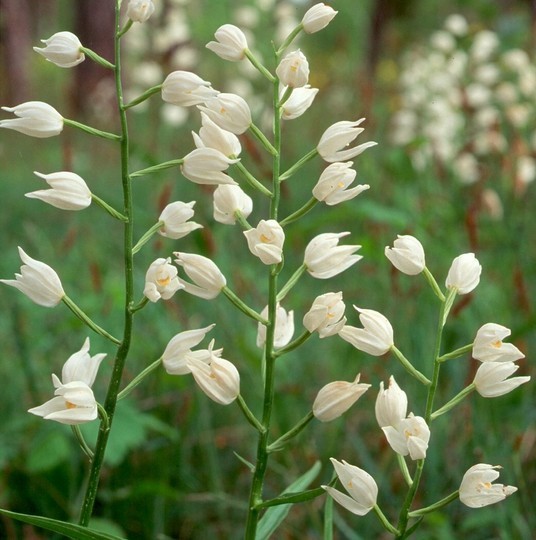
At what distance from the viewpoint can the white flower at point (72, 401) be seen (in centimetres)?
120

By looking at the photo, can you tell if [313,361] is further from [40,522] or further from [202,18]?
[202,18]

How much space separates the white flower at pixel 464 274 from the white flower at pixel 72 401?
504 mm

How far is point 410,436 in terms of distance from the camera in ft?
3.91

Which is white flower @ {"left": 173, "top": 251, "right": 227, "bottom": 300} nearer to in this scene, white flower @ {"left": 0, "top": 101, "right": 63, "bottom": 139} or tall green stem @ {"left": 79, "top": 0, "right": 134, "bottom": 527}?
tall green stem @ {"left": 79, "top": 0, "right": 134, "bottom": 527}

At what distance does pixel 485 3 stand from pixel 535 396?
14.8ft

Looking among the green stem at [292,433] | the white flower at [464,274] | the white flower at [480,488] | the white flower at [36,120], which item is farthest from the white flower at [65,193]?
the white flower at [480,488]

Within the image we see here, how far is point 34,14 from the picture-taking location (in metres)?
19.8

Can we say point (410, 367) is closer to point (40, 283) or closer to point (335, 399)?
point (335, 399)

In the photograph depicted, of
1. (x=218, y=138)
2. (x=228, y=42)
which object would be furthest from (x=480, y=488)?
(x=228, y=42)

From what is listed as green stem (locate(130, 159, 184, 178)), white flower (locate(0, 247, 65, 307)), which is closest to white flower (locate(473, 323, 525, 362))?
green stem (locate(130, 159, 184, 178))

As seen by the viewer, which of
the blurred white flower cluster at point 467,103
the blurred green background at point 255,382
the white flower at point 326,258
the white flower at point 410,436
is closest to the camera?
the white flower at point 410,436

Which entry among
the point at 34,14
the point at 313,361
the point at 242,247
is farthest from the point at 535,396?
the point at 34,14

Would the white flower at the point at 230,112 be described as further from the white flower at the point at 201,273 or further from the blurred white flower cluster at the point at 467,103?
the blurred white flower cluster at the point at 467,103

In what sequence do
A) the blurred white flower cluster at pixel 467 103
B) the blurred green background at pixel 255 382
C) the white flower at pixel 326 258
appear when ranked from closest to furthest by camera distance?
the white flower at pixel 326 258 < the blurred green background at pixel 255 382 < the blurred white flower cluster at pixel 467 103
